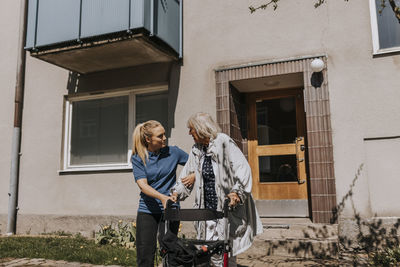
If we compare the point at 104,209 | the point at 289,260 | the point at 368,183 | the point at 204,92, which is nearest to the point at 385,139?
the point at 368,183

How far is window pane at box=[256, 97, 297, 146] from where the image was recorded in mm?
6910

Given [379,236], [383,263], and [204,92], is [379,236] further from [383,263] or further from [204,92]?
[204,92]

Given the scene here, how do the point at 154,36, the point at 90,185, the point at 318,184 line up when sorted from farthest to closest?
the point at 90,185
the point at 154,36
the point at 318,184

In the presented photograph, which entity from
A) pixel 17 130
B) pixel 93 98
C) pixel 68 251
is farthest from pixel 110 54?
pixel 68 251

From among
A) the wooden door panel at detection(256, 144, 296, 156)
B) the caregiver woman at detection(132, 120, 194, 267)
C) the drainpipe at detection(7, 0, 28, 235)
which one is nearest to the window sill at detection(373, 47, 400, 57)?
the wooden door panel at detection(256, 144, 296, 156)

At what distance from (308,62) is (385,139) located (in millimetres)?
1725

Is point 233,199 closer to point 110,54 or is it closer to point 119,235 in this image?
point 119,235

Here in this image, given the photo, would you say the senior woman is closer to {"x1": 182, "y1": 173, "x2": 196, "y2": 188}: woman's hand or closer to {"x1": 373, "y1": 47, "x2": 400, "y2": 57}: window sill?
{"x1": 182, "y1": 173, "x2": 196, "y2": 188}: woman's hand

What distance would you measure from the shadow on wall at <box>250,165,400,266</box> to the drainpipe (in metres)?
5.49

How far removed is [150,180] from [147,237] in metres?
0.49

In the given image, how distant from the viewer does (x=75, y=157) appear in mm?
7949

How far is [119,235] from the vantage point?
6312 millimetres

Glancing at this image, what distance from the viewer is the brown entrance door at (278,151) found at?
6.64m

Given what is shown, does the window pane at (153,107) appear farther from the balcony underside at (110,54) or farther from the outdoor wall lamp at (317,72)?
the outdoor wall lamp at (317,72)
